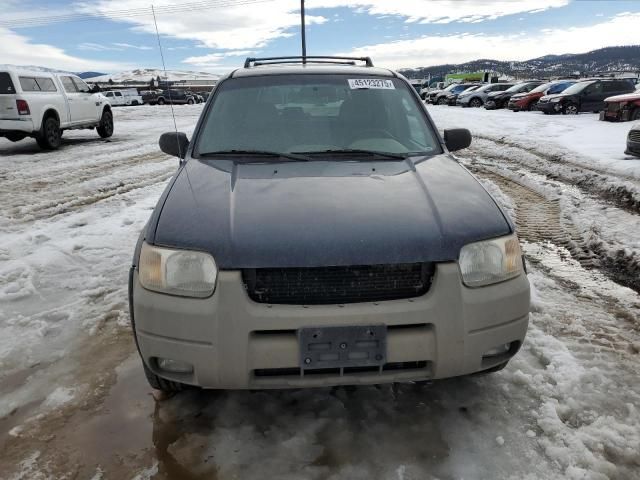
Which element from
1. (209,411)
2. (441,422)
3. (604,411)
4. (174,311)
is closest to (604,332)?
(604,411)

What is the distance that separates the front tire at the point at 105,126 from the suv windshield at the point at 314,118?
1343 centimetres

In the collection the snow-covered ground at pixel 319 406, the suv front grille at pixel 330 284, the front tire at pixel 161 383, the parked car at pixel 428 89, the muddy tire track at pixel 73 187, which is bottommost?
the parked car at pixel 428 89

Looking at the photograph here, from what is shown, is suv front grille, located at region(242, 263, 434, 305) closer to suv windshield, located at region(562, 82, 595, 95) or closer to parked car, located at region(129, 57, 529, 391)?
parked car, located at region(129, 57, 529, 391)

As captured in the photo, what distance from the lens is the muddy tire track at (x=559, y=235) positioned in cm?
414

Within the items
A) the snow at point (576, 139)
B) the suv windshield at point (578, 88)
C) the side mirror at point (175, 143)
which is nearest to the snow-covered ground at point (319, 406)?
the side mirror at point (175, 143)

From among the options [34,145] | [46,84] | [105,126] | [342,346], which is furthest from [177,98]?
[342,346]

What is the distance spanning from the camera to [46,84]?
1252cm

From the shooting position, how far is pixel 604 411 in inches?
92.0

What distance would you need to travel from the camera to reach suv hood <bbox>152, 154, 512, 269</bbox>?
196cm

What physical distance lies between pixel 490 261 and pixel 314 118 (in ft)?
5.26

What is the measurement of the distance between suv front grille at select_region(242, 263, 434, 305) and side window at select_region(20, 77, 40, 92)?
483 inches

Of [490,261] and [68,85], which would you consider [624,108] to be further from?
[68,85]

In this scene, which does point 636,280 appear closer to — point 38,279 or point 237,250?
point 237,250

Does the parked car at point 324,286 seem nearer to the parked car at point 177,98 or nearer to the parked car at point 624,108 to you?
the parked car at point 624,108
